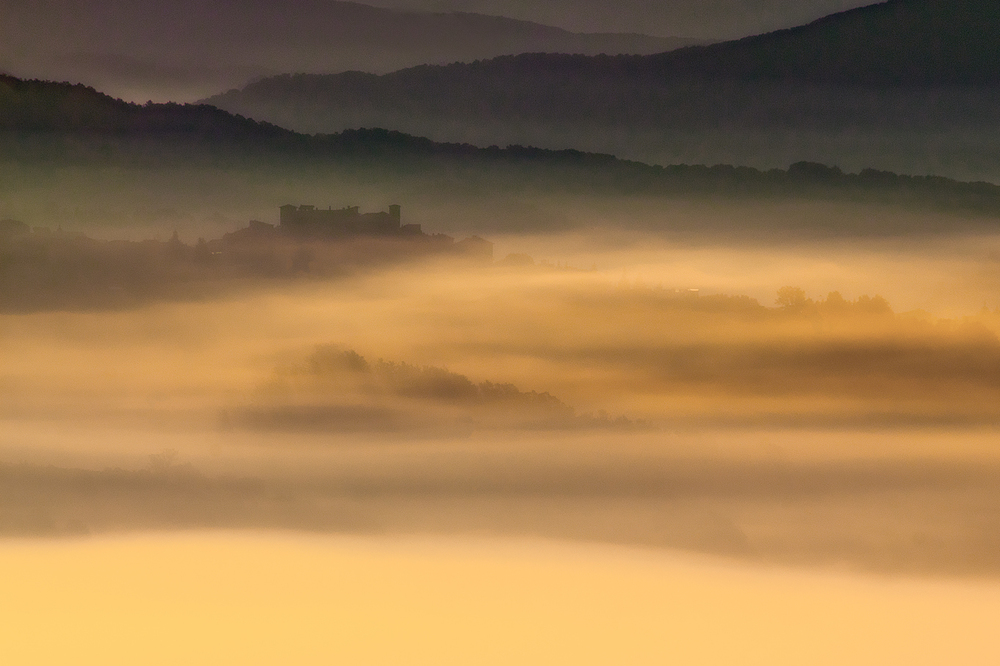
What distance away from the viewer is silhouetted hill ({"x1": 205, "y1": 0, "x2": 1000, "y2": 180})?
241cm

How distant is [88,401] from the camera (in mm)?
2303

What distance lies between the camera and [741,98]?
8.03 feet

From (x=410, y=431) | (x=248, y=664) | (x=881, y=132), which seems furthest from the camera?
(x=881, y=132)

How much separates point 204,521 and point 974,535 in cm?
179

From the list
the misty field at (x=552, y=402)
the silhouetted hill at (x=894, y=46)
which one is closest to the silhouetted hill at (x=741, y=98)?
the silhouetted hill at (x=894, y=46)

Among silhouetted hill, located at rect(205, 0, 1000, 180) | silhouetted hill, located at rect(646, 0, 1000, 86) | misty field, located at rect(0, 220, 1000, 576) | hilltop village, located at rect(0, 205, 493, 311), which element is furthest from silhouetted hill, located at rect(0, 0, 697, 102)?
misty field, located at rect(0, 220, 1000, 576)

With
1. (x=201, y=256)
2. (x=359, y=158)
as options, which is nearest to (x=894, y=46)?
(x=359, y=158)

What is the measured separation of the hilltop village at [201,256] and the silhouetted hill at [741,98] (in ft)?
0.93

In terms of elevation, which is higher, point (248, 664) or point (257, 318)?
point (257, 318)

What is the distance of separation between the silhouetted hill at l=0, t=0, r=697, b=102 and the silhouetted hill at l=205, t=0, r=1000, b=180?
4cm

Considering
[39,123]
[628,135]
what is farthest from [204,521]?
[628,135]

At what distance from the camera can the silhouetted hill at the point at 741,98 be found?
241cm

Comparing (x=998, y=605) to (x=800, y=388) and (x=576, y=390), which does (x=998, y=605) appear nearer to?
(x=800, y=388)

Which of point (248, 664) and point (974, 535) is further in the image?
point (974, 535)
